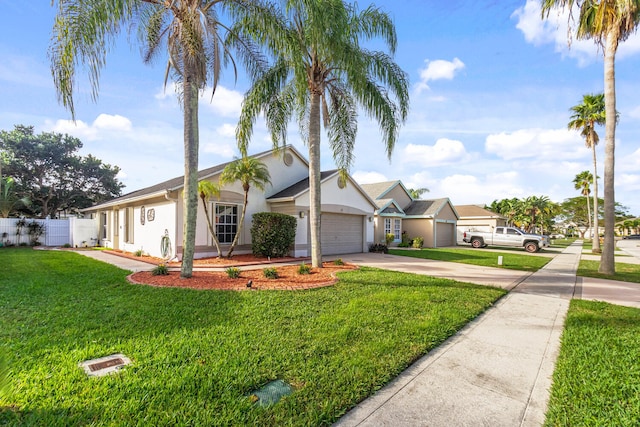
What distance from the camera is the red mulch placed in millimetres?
7027

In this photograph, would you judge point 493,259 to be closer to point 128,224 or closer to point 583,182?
point 128,224

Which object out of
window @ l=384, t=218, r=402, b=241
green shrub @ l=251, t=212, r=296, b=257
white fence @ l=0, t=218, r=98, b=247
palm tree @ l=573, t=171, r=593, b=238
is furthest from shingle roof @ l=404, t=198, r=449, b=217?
palm tree @ l=573, t=171, r=593, b=238

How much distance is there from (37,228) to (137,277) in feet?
57.3

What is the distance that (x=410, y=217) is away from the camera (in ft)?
77.6

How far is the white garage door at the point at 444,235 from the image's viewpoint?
78.5ft

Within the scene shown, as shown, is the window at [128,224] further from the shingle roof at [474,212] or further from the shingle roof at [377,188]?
the shingle roof at [474,212]

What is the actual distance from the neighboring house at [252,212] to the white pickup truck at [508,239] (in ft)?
37.3

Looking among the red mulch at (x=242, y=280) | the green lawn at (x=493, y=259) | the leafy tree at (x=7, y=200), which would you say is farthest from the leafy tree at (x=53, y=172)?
the green lawn at (x=493, y=259)

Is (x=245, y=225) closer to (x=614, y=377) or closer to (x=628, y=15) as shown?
(x=614, y=377)

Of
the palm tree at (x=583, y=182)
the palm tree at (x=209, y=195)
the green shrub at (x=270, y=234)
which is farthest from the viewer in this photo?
the palm tree at (x=583, y=182)

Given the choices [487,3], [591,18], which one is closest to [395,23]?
[487,3]

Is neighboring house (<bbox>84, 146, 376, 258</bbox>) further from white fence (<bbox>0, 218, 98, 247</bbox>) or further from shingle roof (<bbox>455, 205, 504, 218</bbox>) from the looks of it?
shingle roof (<bbox>455, 205, 504, 218</bbox>)

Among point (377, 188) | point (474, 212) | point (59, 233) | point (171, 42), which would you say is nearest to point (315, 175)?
point (171, 42)

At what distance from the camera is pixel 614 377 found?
3199 mm
